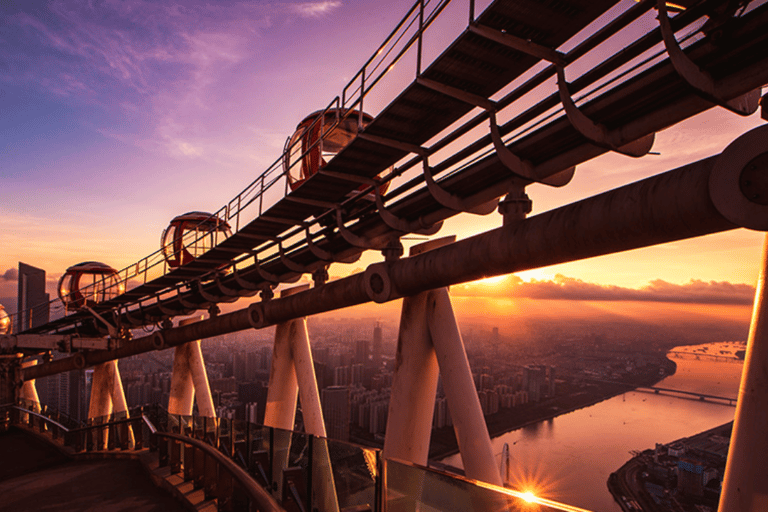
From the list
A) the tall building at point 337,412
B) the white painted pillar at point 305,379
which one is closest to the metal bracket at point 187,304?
the white painted pillar at point 305,379

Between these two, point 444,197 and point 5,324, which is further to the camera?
point 5,324

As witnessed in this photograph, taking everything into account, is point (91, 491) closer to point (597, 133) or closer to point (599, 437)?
point (597, 133)

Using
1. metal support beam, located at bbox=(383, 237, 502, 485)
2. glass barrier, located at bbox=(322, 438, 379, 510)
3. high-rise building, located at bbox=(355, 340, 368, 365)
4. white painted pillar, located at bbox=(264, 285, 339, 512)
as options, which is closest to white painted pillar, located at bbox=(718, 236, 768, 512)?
glass barrier, located at bbox=(322, 438, 379, 510)

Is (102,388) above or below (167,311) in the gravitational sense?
below

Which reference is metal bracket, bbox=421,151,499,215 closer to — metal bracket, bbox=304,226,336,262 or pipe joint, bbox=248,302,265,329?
metal bracket, bbox=304,226,336,262

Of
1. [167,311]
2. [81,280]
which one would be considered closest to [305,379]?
[167,311]

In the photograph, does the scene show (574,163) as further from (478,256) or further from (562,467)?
(562,467)

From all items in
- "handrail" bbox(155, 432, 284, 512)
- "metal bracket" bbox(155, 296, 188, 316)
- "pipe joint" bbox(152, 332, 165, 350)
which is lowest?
"handrail" bbox(155, 432, 284, 512)
